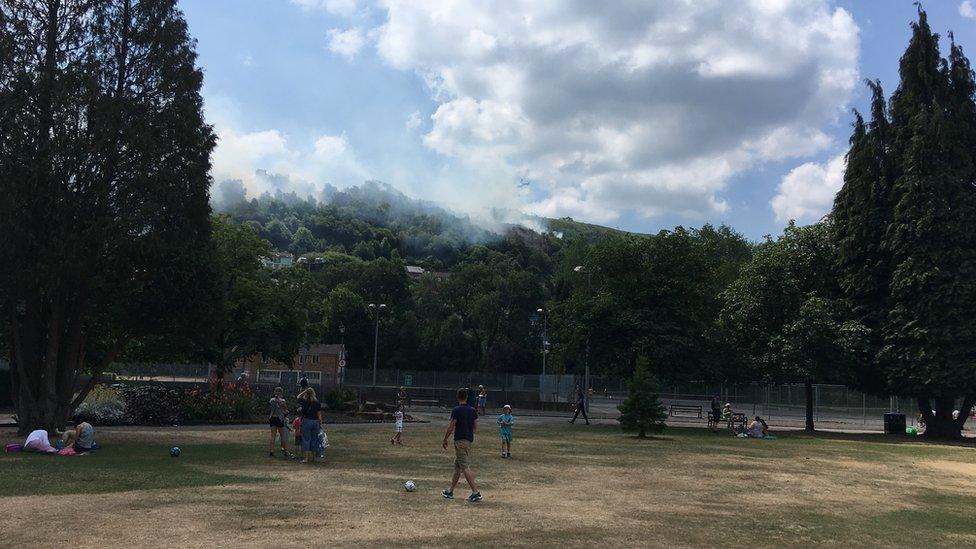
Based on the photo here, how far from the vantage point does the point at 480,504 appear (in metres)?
12.3

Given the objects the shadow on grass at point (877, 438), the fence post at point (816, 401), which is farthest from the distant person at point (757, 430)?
the fence post at point (816, 401)

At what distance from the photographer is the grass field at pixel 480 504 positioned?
9.75 metres

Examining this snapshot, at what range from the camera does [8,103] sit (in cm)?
2042

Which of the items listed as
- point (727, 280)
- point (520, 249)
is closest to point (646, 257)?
point (727, 280)

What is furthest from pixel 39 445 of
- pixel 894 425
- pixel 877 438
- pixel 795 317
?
pixel 894 425

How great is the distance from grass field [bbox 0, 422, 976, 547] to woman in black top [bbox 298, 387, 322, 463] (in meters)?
0.67

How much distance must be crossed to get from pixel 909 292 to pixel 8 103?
115 ft

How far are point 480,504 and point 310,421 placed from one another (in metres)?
6.23

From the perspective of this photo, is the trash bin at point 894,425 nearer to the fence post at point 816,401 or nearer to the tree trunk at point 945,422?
the tree trunk at point 945,422

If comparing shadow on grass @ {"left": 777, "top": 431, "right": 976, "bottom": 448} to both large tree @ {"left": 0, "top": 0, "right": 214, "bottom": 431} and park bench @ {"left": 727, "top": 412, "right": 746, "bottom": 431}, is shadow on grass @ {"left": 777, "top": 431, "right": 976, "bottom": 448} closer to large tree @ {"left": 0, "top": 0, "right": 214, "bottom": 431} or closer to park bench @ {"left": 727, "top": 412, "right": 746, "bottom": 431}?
park bench @ {"left": 727, "top": 412, "right": 746, "bottom": 431}

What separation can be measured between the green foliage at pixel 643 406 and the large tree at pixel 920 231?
1280 cm

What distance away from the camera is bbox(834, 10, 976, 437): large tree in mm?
33688

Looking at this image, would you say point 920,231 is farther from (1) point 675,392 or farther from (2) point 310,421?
(1) point 675,392

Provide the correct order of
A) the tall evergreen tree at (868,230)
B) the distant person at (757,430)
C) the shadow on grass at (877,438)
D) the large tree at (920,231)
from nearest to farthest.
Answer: the distant person at (757,430) → the shadow on grass at (877,438) → the large tree at (920,231) → the tall evergreen tree at (868,230)
